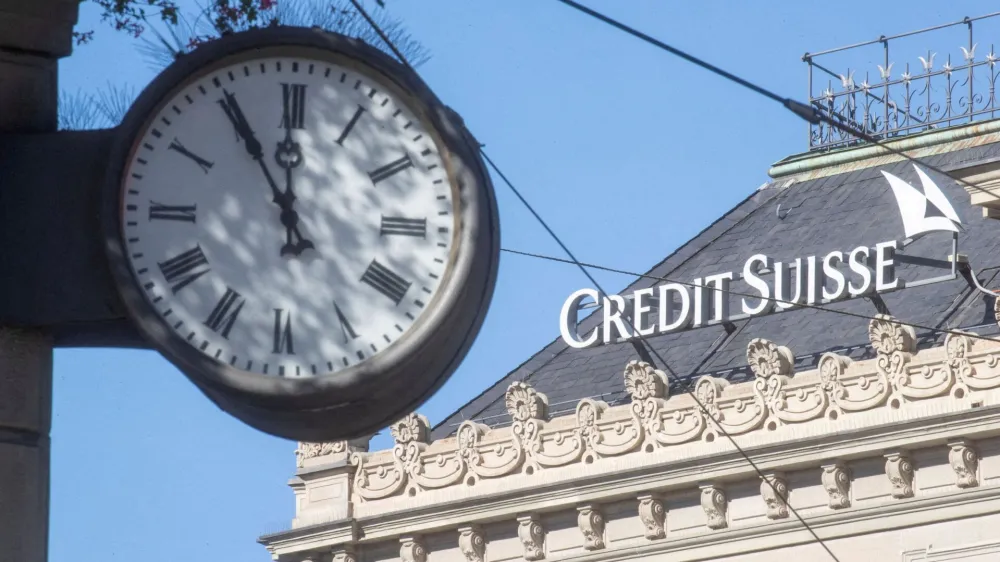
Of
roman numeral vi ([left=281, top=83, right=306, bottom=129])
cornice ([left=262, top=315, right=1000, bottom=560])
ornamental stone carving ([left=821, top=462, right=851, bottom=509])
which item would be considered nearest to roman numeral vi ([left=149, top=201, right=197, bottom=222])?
roman numeral vi ([left=281, top=83, right=306, bottom=129])

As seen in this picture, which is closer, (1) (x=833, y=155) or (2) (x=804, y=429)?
(2) (x=804, y=429)

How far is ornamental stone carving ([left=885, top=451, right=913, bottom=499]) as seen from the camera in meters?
33.4

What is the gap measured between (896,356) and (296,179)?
1084 inches

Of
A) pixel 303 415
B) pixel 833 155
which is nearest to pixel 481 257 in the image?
pixel 303 415

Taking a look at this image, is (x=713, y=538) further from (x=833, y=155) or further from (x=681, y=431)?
(x=833, y=155)

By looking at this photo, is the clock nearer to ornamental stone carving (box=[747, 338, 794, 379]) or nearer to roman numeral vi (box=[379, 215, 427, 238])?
roman numeral vi (box=[379, 215, 427, 238])

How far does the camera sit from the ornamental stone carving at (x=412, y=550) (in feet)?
124

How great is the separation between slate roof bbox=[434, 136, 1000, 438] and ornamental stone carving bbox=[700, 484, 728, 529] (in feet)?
5.84

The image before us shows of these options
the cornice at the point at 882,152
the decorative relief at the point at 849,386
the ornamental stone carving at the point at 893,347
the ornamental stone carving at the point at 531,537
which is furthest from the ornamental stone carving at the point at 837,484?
the cornice at the point at 882,152

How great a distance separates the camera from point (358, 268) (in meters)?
5.87

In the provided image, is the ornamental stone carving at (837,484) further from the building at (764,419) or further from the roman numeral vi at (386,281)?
the roman numeral vi at (386,281)

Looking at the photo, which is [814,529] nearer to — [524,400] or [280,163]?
[524,400]

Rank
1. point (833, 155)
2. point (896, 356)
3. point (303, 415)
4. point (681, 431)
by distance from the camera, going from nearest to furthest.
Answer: point (303, 415) < point (896, 356) < point (681, 431) < point (833, 155)

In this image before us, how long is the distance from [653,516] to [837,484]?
2933 millimetres
